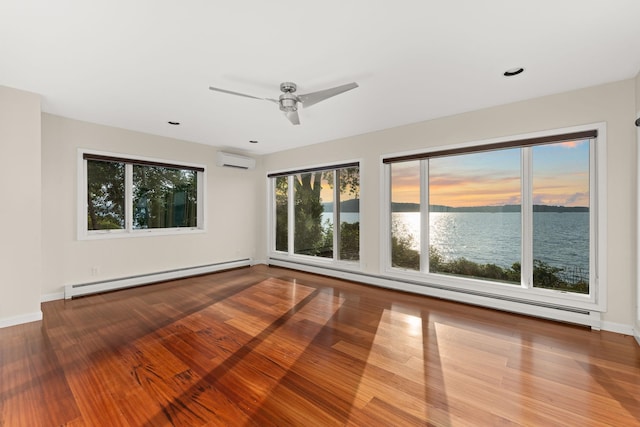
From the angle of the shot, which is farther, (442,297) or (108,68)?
(442,297)

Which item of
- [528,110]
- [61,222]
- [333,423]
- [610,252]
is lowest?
[333,423]

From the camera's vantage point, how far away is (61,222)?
3902mm

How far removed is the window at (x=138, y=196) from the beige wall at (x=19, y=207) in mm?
942

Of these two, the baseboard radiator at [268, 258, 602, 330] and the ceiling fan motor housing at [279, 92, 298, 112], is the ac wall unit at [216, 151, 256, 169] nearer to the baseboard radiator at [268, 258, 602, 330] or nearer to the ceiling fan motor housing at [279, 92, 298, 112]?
the baseboard radiator at [268, 258, 602, 330]

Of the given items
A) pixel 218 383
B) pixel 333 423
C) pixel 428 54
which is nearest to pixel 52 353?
pixel 218 383

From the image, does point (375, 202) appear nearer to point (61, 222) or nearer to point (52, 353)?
point (52, 353)

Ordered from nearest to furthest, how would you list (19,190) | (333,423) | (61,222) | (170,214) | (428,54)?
(333,423)
(428,54)
(19,190)
(61,222)
(170,214)

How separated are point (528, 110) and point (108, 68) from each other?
4.43 metres

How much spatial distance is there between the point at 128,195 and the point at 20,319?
2082 millimetres

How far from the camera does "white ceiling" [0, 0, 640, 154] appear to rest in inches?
74.1

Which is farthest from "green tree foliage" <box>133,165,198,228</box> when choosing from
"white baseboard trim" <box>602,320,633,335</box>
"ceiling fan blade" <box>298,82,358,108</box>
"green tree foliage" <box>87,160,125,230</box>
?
"white baseboard trim" <box>602,320,633,335</box>

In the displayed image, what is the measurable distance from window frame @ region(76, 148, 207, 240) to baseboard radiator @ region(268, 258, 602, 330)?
8.74 feet

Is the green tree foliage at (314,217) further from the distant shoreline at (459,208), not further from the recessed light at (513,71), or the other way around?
the recessed light at (513,71)

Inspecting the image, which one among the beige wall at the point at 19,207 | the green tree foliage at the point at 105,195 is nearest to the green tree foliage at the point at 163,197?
the green tree foliage at the point at 105,195
